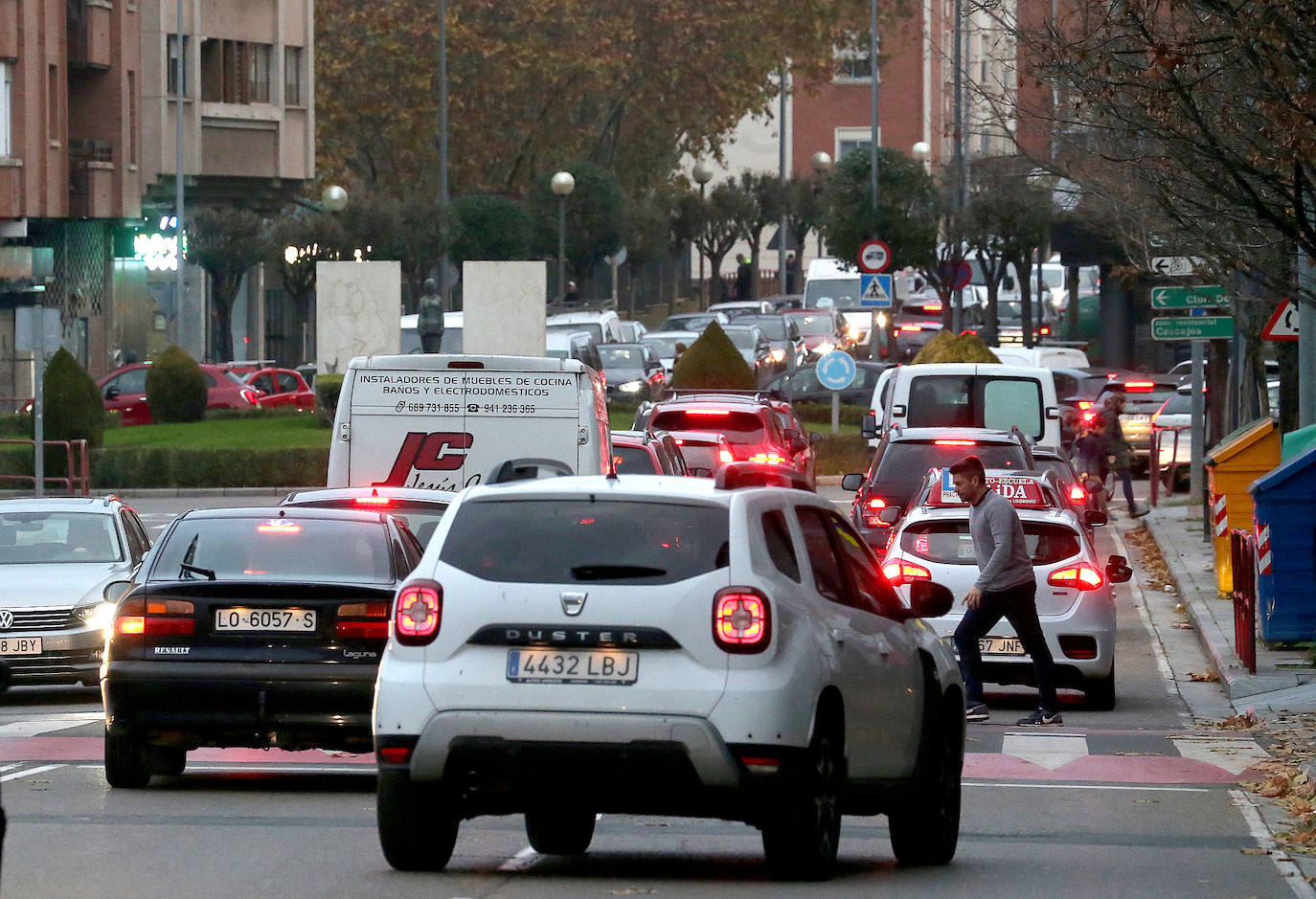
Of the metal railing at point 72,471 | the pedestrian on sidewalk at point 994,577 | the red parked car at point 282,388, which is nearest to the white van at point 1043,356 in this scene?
the red parked car at point 282,388

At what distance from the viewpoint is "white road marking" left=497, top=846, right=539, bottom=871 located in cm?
916

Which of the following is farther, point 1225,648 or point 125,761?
point 1225,648

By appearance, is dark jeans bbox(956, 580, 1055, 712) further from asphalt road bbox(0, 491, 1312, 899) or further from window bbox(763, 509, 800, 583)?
window bbox(763, 509, 800, 583)

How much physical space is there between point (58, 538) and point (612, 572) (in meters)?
10.6

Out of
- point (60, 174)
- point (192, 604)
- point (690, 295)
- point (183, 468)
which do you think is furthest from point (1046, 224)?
point (192, 604)

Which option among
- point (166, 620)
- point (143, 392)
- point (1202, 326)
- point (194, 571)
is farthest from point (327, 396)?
point (166, 620)

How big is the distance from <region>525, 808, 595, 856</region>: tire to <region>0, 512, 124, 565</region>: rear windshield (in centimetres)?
881

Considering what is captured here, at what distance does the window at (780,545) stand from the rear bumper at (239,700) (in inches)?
134

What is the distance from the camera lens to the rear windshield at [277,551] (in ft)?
38.9

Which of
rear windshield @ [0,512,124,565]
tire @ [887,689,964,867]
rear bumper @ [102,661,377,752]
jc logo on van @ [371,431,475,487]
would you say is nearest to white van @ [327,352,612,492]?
jc logo on van @ [371,431,475,487]

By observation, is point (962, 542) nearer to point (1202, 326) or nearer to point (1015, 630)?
point (1015, 630)

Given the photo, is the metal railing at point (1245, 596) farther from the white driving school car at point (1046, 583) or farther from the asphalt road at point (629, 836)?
the asphalt road at point (629, 836)

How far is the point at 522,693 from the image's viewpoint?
816 cm

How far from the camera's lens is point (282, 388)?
49.2m
